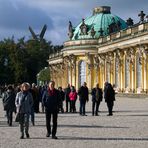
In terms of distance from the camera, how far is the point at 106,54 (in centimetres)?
7412

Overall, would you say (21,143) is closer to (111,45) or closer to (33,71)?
(111,45)

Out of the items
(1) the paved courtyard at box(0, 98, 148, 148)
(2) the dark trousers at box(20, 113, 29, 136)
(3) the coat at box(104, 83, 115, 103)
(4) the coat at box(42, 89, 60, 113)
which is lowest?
(1) the paved courtyard at box(0, 98, 148, 148)

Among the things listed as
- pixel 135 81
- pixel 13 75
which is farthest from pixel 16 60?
pixel 135 81

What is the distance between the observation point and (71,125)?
2022 centimetres

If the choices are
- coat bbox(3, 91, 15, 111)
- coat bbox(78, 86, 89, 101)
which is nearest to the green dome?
coat bbox(78, 86, 89, 101)

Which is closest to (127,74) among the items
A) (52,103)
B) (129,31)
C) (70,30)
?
(129,31)

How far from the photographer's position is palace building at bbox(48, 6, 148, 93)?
59.8 metres

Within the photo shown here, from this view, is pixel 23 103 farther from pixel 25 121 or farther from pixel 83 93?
pixel 83 93

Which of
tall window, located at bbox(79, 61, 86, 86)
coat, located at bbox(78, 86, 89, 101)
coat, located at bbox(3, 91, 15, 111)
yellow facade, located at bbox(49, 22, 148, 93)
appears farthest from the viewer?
tall window, located at bbox(79, 61, 86, 86)

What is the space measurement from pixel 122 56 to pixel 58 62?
36.1 meters

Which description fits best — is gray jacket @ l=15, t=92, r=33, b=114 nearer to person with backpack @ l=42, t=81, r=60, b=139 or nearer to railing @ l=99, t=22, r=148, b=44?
Answer: person with backpack @ l=42, t=81, r=60, b=139

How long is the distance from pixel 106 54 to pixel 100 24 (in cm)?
1150

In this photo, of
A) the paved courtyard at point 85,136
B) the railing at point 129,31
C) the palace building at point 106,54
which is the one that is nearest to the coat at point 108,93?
the paved courtyard at point 85,136

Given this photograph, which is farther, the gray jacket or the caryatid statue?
the caryatid statue
